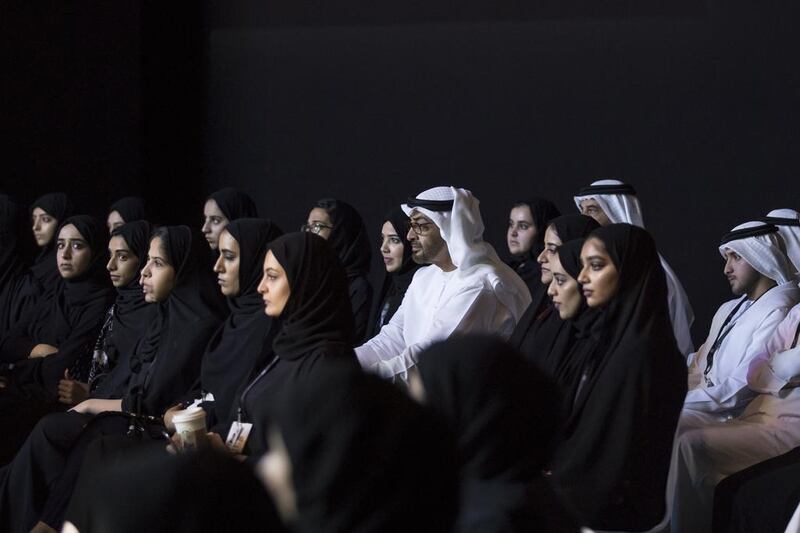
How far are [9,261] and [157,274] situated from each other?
211 cm

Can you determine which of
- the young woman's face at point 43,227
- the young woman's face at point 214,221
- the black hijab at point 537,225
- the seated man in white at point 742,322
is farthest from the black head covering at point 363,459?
the young woman's face at point 43,227

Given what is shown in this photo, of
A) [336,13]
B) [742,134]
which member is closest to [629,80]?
[742,134]

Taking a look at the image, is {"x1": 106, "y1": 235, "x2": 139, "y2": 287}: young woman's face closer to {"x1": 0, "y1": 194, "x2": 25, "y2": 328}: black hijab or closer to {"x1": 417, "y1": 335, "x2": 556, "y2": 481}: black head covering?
{"x1": 0, "y1": 194, "x2": 25, "y2": 328}: black hijab

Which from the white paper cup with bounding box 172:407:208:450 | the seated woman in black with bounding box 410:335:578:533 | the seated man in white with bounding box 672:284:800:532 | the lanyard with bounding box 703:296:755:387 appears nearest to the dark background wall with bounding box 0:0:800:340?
the lanyard with bounding box 703:296:755:387

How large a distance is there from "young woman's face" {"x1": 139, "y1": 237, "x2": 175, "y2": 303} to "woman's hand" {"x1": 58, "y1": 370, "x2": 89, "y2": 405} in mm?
639

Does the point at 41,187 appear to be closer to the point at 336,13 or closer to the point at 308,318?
the point at 336,13

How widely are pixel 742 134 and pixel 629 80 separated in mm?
808

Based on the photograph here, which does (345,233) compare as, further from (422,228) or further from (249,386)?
(249,386)

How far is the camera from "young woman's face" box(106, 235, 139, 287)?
193 inches

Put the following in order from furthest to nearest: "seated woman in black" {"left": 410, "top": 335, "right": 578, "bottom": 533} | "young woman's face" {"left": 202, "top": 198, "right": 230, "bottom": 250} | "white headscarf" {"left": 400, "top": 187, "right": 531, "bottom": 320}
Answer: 1. "young woman's face" {"left": 202, "top": 198, "right": 230, "bottom": 250}
2. "white headscarf" {"left": 400, "top": 187, "right": 531, "bottom": 320}
3. "seated woman in black" {"left": 410, "top": 335, "right": 578, "bottom": 533}

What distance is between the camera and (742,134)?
6.60 meters

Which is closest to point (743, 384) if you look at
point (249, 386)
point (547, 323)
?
point (547, 323)

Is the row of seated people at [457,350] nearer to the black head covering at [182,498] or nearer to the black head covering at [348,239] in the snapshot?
the black head covering at [348,239]

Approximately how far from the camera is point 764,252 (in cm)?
452
